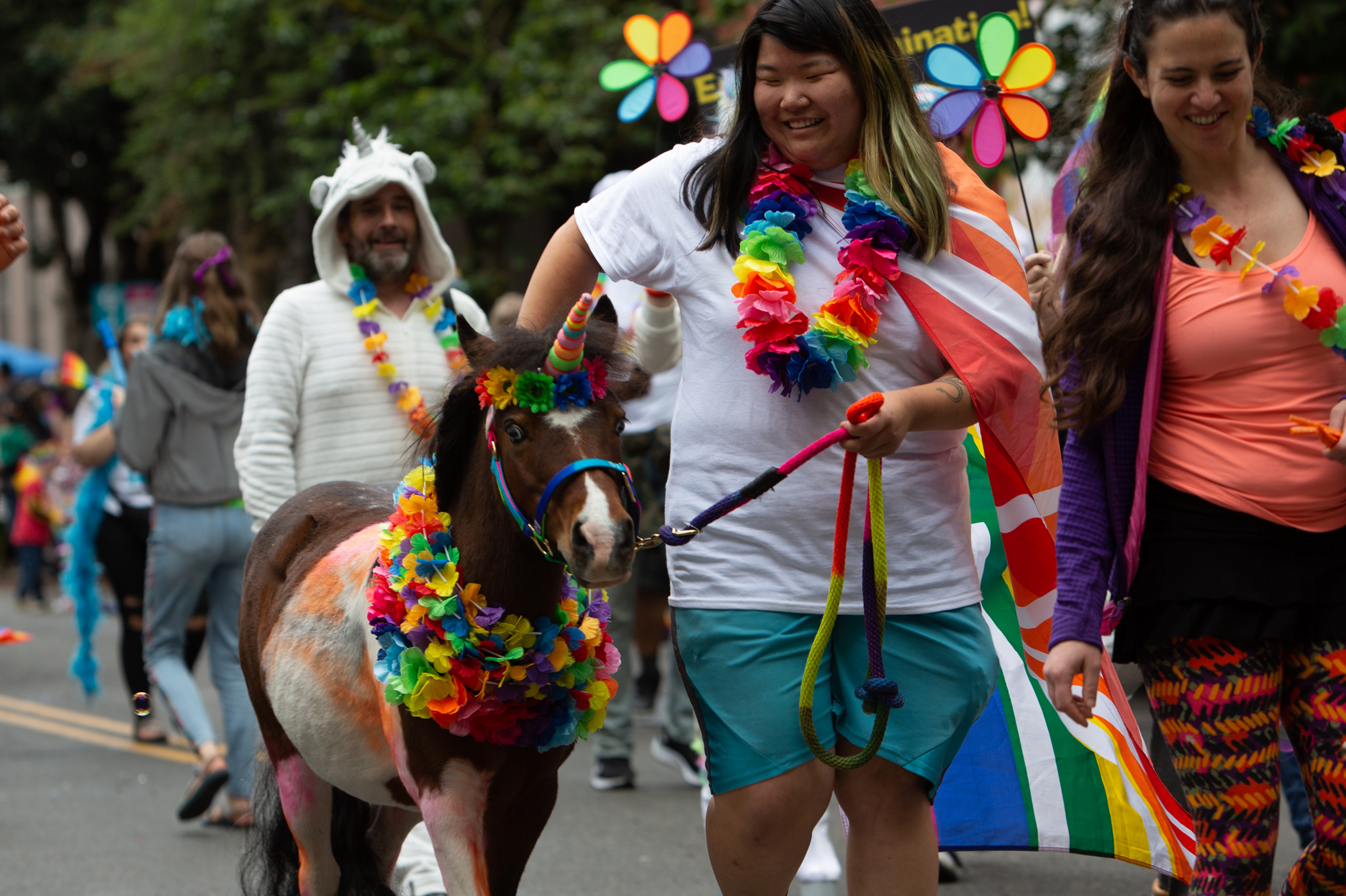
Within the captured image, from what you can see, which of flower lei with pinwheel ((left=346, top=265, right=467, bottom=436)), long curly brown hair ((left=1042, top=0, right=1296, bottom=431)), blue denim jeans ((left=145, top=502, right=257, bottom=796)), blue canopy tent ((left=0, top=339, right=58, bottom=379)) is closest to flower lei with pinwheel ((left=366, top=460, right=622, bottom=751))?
long curly brown hair ((left=1042, top=0, right=1296, bottom=431))

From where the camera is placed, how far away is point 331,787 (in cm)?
374

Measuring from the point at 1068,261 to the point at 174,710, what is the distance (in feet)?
15.1

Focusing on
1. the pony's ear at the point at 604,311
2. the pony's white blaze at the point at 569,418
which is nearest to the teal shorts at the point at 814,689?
the pony's white blaze at the point at 569,418

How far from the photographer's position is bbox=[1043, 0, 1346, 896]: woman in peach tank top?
2.69m

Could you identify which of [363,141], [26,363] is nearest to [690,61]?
[363,141]

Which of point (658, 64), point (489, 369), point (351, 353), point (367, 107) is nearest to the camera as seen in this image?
point (489, 369)

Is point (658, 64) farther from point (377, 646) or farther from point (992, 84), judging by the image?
point (377, 646)

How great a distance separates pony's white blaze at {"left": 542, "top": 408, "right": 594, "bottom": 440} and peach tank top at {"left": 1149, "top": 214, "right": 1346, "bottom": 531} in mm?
1174

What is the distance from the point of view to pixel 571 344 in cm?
267

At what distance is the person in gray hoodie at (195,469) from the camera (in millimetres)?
5930

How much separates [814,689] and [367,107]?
1214 cm

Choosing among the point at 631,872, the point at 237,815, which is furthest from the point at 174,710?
the point at 631,872

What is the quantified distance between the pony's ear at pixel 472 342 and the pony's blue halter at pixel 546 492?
12 cm

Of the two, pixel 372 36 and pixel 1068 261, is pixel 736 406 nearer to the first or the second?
pixel 1068 261
